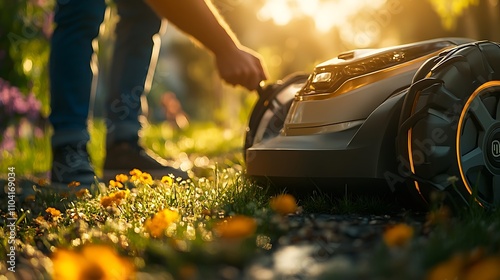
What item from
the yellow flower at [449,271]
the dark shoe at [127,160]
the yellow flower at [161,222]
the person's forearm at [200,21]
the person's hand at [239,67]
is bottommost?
the dark shoe at [127,160]

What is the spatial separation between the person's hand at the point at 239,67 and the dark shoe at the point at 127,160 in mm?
1116

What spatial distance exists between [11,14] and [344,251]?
538 cm

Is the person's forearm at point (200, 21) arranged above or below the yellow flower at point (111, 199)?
above

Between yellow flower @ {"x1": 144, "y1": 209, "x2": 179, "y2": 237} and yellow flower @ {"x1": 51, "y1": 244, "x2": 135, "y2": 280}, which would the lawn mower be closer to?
yellow flower @ {"x1": 144, "y1": 209, "x2": 179, "y2": 237}

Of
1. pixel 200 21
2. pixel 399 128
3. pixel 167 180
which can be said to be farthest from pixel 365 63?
pixel 167 180

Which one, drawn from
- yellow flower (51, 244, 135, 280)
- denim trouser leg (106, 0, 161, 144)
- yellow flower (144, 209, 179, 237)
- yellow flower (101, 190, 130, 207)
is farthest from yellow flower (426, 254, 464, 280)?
denim trouser leg (106, 0, 161, 144)

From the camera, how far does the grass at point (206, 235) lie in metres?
1.41

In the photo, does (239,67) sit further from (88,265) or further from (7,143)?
(7,143)

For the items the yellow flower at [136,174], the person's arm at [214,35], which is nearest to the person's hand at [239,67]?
the person's arm at [214,35]

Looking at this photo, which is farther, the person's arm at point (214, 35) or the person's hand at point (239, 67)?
the person's hand at point (239, 67)

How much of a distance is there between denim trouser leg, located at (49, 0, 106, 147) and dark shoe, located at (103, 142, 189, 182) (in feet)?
1.73

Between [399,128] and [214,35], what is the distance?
3.64 ft

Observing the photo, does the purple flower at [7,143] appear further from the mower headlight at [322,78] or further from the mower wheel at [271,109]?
the mower headlight at [322,78]

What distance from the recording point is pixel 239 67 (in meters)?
3.10
